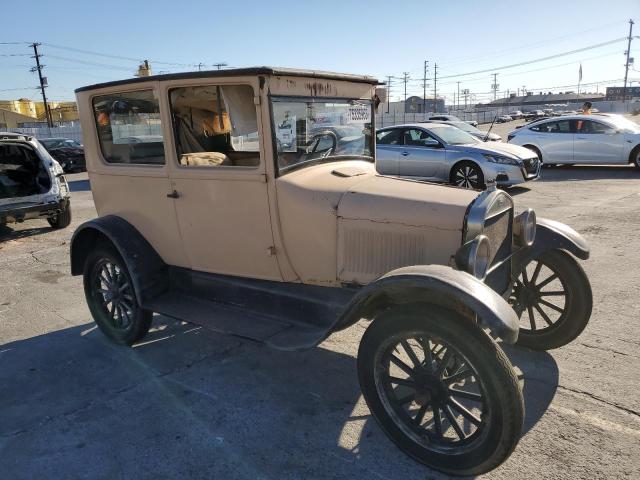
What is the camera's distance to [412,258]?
2.85 m

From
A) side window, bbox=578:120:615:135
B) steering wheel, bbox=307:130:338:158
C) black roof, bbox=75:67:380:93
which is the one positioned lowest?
side window, bbox=578:120:615:135

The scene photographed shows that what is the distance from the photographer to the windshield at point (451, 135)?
10.5 metres

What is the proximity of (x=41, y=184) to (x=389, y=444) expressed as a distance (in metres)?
7.69

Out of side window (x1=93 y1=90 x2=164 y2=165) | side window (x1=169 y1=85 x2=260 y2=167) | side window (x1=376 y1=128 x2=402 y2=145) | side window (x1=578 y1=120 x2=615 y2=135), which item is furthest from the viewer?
side window (x1=578 y1=120 x2=615 y2=135)

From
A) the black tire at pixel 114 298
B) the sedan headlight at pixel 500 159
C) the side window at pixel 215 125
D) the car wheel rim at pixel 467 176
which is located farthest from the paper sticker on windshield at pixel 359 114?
the sedan headlight at pixel 500 159

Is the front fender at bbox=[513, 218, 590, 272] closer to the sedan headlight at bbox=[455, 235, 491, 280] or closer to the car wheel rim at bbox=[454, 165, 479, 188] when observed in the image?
the sedan headlight at bbox=[455, 235, 491, 280]

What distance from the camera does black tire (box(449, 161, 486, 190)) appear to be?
9.88 metres

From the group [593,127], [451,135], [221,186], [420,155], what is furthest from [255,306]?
[593,127]

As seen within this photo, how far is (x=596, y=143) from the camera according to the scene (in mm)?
12211

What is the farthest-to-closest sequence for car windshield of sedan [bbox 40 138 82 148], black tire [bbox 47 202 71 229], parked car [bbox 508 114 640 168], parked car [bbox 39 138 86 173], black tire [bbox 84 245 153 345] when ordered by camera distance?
car windshield of sedan [bbox 40 138 82 148] < parked car [bbox 39 138 86 173] < parked car [bbox 508 114 640 168] < black tire [bbox 47 202 71 229] < black tire [bbox 84 245 153 345]

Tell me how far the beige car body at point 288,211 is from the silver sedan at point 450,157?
21.9 ft

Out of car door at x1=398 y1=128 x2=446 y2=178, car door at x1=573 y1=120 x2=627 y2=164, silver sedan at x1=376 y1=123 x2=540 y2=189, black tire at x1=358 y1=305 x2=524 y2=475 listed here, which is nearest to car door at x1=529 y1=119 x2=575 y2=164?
car door at x1=573 y1=120 x2=627 y2=164

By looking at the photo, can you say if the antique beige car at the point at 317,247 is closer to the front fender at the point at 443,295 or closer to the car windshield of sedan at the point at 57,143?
the front fender at the point at 443,295

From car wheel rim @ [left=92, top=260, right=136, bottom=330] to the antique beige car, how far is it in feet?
0.05
